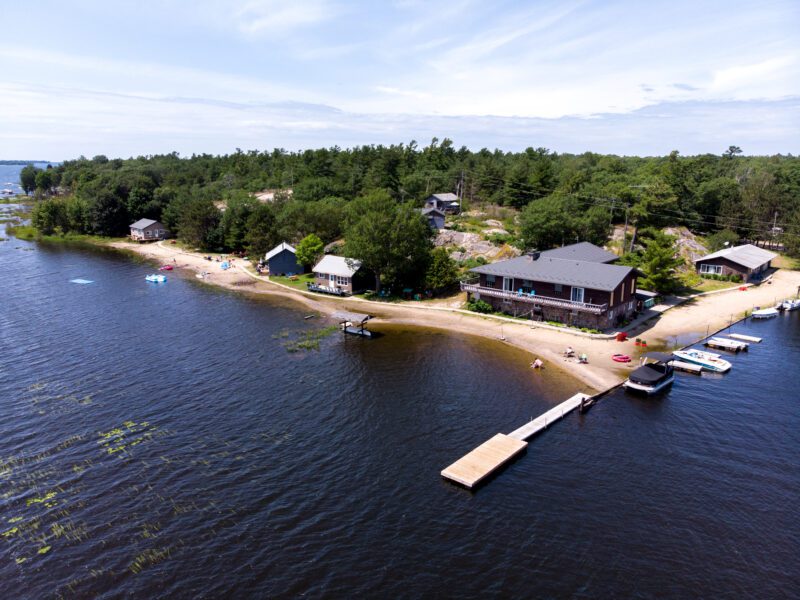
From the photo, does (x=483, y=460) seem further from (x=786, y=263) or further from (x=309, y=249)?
(x=786, y=263)

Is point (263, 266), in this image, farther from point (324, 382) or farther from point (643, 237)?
point (643, 237)

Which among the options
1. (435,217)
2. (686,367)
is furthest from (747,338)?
(435,217)

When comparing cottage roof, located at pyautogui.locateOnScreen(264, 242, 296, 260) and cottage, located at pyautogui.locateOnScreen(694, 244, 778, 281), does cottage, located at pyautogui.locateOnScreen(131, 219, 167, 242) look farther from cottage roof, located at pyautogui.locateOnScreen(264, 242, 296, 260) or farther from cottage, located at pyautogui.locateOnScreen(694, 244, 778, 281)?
cottage, located at pyautogui.locateOnScreen(694, 244, 778, 281)

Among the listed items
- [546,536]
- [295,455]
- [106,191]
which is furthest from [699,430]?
[106,191]

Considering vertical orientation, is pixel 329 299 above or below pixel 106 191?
below

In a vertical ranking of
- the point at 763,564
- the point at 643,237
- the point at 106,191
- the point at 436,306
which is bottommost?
the point at 763,564

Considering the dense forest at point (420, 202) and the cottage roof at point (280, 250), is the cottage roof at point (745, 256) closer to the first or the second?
the dense forest at point (420, 202)

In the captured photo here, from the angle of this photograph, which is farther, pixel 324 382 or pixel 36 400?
pixel 324 382
